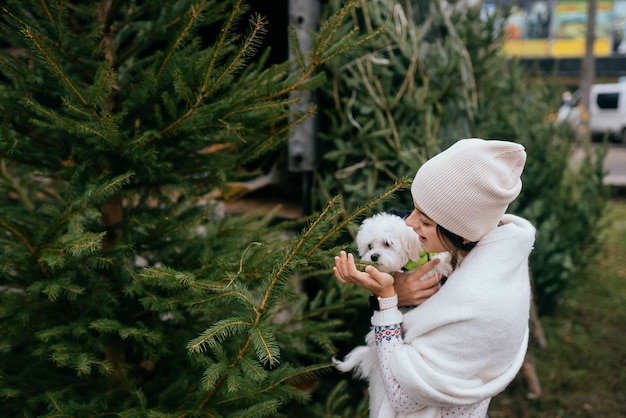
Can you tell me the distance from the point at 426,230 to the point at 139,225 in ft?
3.41

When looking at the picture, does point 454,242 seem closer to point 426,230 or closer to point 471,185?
point 426,230

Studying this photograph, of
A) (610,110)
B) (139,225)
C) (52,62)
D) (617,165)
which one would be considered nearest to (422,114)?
(139,225)

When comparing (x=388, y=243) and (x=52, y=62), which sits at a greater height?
(x=52, y=62)

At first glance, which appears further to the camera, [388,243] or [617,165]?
[617,165]

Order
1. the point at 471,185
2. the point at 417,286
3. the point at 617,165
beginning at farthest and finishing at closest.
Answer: the point at 617,165 < the point at 417,286 < the point at 471,185

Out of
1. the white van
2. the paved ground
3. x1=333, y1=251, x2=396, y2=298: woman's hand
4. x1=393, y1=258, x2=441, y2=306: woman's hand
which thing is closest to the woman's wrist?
x1=333, y1=251, x2=396, y2=298: woman's hand

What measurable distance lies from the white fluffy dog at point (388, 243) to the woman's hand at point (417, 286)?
48 mm

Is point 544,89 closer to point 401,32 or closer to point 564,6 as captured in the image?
point 401,32

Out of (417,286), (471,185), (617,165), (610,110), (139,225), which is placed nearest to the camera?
(471,185)

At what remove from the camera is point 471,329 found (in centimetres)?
161

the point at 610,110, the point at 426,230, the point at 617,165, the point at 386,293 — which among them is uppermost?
the point at 426,230

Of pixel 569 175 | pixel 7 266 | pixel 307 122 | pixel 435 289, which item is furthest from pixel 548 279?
pixel 7 266

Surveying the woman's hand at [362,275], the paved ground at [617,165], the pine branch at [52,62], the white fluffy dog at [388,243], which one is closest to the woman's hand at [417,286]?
the white fluffy dog at [388,243]

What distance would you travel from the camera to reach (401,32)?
3430mm
